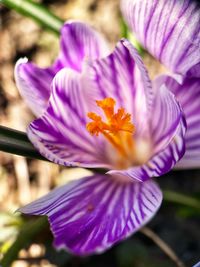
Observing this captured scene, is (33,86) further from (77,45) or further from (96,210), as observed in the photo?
(96,210)

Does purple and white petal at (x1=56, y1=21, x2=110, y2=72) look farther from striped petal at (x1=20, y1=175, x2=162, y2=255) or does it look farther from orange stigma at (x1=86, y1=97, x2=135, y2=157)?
striped petal at (x1=20, y1=175, x2=162, y2=255)

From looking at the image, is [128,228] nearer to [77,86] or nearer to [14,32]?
[77,86]

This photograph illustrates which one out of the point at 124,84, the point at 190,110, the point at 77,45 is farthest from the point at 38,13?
the point at 190,110

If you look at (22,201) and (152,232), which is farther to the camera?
(22,201)

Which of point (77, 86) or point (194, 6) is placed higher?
point (194, 6)

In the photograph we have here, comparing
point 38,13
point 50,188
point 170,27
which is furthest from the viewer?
point 50,188

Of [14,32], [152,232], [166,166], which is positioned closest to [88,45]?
[166,166]
